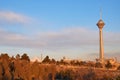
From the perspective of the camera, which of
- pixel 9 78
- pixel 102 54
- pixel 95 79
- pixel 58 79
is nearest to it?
pixel 9 78

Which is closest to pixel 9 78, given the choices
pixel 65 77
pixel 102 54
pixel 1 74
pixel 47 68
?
pixel 1 74

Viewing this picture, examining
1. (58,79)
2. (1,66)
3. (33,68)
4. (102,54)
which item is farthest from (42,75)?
(102,54)

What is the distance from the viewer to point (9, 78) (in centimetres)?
4216

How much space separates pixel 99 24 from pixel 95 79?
325 ft

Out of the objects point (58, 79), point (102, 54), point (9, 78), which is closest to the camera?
point (9, 78)

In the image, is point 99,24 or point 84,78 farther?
point 99,24

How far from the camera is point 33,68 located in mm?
45625

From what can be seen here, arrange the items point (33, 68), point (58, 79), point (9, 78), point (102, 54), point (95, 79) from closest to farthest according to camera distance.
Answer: point (9, 78), point (33, 68), point (95, 79), point (58, 79), point (102, 54)

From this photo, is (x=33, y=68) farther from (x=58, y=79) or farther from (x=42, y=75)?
(x=58, y=79)

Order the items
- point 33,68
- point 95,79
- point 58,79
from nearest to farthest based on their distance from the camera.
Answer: point 33,68 → point 95,79 → point 58,79

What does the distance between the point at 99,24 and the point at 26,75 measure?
354 feet

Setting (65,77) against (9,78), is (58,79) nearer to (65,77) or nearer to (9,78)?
(65,77)

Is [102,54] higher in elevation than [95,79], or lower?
higher

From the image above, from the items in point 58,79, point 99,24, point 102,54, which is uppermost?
point 99,24
